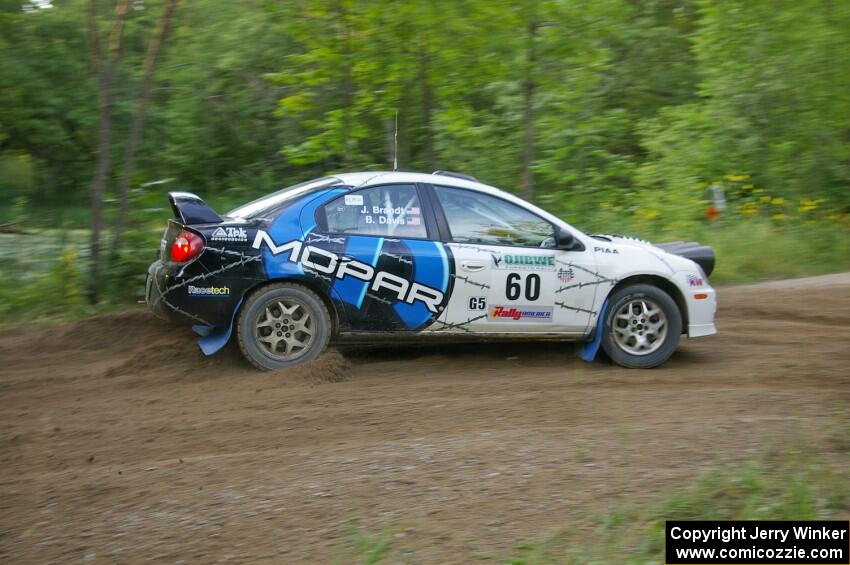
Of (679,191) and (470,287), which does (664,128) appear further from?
(470,287)

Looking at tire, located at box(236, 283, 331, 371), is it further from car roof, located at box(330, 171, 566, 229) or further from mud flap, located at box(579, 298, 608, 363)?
mud flap, located at box(579, 298, 608, 363)

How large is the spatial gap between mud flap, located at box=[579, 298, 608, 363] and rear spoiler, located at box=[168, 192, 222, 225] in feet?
10.8

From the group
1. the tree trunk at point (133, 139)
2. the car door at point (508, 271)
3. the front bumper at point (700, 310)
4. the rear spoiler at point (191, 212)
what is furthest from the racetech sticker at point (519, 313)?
the tree trunk at point (133, 139)

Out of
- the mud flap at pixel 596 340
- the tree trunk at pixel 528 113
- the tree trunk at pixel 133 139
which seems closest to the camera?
the mud flap at pixel 596 340

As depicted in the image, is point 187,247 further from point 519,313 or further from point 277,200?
point 519,313

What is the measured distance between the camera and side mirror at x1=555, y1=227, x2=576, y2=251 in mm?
7980

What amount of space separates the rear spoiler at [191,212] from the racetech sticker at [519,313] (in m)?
2.40

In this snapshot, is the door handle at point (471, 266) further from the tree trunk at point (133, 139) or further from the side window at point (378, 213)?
the tree trunk at point (133, 139)

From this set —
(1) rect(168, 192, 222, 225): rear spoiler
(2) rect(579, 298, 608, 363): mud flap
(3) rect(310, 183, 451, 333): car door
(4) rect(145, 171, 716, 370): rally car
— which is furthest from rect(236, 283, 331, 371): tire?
(2) rect(579, 298, 608, 363): mud flap

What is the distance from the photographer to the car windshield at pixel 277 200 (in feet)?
25.6

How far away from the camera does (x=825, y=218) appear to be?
52.4 feet

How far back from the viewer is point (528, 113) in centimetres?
1270

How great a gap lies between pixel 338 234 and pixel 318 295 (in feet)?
1.71

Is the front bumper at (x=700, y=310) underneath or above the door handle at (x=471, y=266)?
underneath
